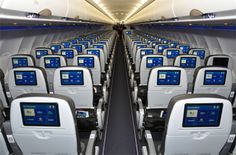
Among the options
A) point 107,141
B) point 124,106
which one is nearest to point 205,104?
point 107,141

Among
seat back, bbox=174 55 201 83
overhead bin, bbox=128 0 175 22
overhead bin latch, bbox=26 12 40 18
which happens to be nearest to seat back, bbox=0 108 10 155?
overhead bin latch, bbox=26 12 40 18

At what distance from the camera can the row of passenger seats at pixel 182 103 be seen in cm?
219

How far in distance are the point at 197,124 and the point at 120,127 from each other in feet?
8.74

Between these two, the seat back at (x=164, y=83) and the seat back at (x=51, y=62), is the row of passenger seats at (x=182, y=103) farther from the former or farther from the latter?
the seat back at (x=51, y=62)

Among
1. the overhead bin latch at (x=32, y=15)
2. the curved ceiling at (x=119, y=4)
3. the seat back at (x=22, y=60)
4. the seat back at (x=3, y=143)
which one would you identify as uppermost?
the curved ceiling at (x=119, y=4)

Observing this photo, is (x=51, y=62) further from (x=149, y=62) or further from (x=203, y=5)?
(x=203, y=5)

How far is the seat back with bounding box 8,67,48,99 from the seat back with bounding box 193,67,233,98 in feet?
7.90

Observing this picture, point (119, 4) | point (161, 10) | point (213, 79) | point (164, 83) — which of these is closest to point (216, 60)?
point (213, 79)

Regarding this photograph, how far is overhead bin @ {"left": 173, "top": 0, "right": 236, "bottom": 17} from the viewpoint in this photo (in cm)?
326

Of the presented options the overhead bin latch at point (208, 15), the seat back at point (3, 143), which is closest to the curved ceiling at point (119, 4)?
the overhead bin latch at point (208, 15)

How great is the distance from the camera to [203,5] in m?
4.39

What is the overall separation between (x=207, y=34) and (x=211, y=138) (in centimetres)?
775

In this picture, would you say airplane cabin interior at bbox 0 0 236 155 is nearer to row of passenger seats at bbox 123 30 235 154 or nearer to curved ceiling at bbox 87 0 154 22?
row of passenger seats at bbox 123 30 235 154

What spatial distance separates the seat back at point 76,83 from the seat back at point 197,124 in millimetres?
1798
